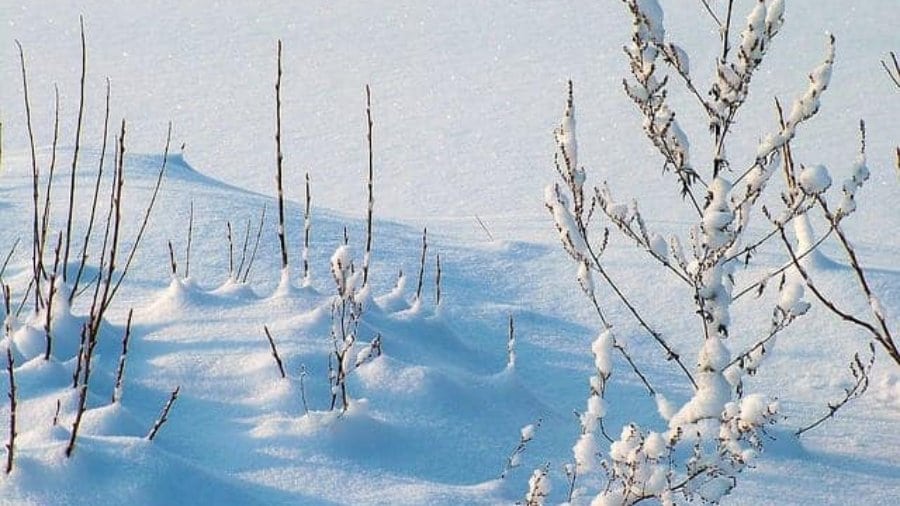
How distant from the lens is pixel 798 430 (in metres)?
3.24

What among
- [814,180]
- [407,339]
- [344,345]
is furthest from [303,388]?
[814,180]

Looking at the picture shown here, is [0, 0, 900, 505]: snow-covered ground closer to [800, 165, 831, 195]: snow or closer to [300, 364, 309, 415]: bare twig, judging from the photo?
[300, 364, 309, 415]: bare twig

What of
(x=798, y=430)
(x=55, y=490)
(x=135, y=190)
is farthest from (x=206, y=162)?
(x=55, y=490)

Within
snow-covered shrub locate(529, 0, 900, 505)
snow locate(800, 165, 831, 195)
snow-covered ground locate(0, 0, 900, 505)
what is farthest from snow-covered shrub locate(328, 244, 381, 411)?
snow locate(800, 165, 831, 195)

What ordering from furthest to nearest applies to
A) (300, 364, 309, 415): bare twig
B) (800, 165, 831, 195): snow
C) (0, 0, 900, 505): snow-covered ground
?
(300, 364, 309, 415): bare twig, (0, 0, 900, 505): snow-covered ground, (800, 165, 831, 195): snow

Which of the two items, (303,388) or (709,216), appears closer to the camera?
(709,216)

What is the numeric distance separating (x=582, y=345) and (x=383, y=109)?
7886mm

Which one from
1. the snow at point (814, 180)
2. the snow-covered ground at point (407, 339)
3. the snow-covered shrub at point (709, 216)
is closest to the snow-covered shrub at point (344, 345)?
the snow-covered ground at point (407, 339)

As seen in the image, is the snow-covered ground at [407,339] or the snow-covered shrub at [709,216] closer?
the snow-covered shrub at [709,216]

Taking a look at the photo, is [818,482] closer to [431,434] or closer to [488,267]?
[431,434]

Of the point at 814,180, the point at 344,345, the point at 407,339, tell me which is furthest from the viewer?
the point at 407,339

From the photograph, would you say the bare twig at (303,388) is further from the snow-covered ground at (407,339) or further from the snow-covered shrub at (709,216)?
the snow-covered shrub at (709,216)

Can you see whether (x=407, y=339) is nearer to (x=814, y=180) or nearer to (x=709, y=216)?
(x=709, y=216)

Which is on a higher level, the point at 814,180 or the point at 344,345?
the point at 814,180
